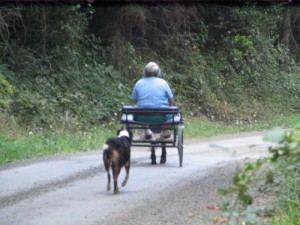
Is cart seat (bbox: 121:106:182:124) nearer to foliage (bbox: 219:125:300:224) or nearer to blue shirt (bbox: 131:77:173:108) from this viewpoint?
blue shirt (bbox: 131:77:173:108)

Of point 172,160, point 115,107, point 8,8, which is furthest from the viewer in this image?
point 115,107

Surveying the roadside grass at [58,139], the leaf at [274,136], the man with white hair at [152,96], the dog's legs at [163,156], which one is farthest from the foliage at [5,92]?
the leaf at [274,136]

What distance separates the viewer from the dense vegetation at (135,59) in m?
24.5

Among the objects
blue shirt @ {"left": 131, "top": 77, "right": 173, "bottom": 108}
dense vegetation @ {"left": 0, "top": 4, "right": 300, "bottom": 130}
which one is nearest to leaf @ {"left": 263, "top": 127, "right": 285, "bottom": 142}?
blue shirt @ {"left": 131, "top": 77, "right": 173, "bottom": 108}

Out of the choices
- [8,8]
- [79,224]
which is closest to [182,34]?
[8,8]

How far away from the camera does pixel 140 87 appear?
1528 cm

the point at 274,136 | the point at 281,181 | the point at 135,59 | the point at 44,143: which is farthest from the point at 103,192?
the point at 135,59

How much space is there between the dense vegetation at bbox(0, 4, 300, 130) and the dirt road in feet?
15.2

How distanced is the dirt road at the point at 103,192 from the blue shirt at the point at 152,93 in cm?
120

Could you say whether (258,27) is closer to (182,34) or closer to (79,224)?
(182,34)

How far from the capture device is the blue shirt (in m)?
15.1

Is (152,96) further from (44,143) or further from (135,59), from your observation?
(135,59)

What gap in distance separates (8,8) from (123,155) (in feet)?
43.6

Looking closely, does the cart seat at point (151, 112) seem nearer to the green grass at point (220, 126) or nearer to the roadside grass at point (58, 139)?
the roadside grass at point (58, 139)
